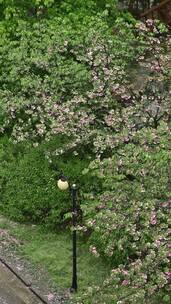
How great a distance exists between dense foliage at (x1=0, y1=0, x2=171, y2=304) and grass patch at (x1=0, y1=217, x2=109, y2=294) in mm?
293

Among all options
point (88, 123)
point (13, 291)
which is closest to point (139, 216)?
point (88, 123)

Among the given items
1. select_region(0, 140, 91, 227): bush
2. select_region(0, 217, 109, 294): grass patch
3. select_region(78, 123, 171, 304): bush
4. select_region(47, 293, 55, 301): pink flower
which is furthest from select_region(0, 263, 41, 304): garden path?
select_region(0, 140, 91, 227): bush

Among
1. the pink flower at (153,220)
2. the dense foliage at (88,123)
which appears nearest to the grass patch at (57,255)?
the dense foliage at (88,123)

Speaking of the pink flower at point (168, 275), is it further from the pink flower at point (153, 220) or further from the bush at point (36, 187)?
the bush at point (36, 187)

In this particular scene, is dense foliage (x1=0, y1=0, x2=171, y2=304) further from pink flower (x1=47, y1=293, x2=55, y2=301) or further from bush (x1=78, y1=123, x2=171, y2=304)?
pink flower (x1=47, y1=293, x2=55, y2=301)

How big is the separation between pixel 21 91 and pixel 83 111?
2224 mm

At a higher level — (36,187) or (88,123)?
(88,123)

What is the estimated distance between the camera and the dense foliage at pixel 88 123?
1150 cm

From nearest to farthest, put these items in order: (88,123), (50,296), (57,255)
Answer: (50,296), (88,123), (57,255)

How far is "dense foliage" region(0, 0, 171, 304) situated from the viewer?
453 inches

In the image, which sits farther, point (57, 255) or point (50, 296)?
point (57, 255)

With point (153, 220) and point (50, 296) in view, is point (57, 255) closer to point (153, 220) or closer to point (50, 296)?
point (50, 296)

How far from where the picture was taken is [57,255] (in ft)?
45.9

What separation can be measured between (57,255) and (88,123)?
307 cm
